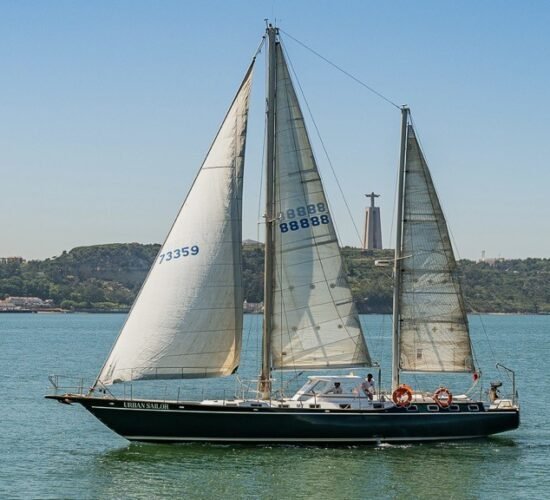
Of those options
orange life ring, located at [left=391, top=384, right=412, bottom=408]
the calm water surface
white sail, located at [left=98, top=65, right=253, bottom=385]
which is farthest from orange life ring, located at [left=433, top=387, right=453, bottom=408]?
white sail, located at [left=98, top=65, right=253, bottom=385]

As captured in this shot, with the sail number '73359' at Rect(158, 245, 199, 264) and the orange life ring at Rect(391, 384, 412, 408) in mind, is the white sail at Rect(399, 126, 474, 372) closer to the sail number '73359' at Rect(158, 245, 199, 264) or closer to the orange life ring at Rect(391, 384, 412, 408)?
the orange life ring at Rect(391, 384, 412, 408)

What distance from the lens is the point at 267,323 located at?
120ft

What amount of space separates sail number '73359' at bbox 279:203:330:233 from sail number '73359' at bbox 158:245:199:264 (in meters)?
2.93

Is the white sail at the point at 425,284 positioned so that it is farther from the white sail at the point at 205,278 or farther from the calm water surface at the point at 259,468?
the white sail at the point at 205,278

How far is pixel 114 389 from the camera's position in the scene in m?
57.0

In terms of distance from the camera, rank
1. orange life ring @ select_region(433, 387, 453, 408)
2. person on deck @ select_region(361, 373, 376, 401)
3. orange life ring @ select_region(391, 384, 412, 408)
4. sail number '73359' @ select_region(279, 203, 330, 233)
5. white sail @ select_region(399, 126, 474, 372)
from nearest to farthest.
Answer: sail number '73359' @ select_region(279, 203, 330, 233) < orange life ring @ select_region(391, 384, 412, 408) < person on deck @ select_region(361, 373, 376, 401) < orange life ring @ select_region(433, 387, 453, 408) < white sail @ select_region(399, 126, 474, 372)

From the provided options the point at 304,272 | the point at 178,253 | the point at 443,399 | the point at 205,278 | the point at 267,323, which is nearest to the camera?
the point at 205,278

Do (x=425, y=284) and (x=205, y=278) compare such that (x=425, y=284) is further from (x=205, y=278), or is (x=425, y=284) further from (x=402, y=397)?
(x=205, y=278)

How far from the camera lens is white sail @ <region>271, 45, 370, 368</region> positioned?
36.8 meters

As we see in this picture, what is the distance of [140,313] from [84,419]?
12999mm

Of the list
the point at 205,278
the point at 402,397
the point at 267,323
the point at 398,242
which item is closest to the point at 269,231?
the point at 205,278

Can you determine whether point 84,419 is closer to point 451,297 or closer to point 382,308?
point 451,297

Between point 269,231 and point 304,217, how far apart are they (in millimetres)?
1225

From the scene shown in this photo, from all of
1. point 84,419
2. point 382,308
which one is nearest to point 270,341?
point 84,419
